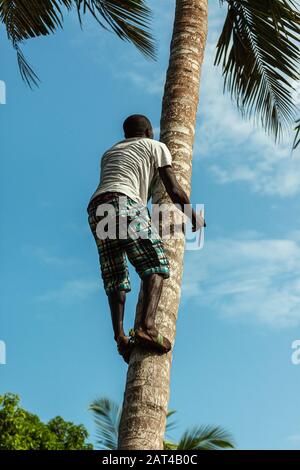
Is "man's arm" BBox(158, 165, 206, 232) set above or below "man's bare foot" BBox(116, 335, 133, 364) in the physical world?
above

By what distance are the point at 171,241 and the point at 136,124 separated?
76cm

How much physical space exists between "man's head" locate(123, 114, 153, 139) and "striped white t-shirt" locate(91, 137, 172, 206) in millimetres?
93

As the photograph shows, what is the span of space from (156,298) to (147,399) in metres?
0.54

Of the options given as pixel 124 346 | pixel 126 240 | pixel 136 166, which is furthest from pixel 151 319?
pixel 136 166

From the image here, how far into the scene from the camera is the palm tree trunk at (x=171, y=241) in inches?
144

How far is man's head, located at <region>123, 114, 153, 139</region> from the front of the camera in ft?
14.5

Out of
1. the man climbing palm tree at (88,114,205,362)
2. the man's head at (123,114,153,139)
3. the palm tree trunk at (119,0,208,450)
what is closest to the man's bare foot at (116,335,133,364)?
the man climbing palm tree at (88,114,205,362)

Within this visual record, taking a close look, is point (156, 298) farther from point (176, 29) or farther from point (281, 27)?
point (281, 27)

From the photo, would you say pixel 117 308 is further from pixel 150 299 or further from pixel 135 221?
pixel 135 221

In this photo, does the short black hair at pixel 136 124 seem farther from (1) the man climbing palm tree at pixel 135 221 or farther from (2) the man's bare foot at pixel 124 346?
(2) the man's bare foot at pixel 124 346

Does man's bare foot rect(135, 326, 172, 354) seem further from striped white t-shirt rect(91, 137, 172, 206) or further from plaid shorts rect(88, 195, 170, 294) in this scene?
striped white t-shirt rect(91, 137, 172, 206)

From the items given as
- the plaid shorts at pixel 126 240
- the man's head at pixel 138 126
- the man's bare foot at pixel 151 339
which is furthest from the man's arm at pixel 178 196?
the man's bare foot at pixel 151 339

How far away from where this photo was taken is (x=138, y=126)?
441 centimetres
